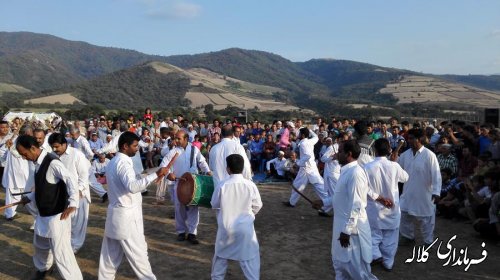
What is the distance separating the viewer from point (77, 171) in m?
6.52

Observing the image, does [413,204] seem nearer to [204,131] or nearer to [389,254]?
[389,254]

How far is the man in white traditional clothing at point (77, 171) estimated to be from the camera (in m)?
6.16

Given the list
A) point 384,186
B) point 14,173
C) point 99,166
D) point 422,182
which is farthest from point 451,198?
point 14,173

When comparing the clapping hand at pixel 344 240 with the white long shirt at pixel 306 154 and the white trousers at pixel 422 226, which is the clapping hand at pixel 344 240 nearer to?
the white trousers at pixel 422 226

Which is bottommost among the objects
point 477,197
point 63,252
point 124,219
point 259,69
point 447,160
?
point 63,252

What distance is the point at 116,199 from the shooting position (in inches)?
196

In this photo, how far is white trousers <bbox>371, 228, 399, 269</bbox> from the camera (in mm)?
6094

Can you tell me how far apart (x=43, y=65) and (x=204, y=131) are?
147368 mm

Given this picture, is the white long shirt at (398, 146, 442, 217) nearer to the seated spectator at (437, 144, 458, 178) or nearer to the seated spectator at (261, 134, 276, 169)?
the seated spectator at (437, 144, 458, 178)

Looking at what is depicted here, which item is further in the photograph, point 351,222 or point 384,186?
point 384,186

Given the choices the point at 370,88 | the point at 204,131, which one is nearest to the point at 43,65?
the point at 370,88

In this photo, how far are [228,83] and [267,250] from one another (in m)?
76.9

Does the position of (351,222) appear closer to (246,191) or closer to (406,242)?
(246,191)

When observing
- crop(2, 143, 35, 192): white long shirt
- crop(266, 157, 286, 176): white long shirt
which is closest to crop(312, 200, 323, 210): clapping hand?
crop(2, 143, 35, 192): white long shirt
